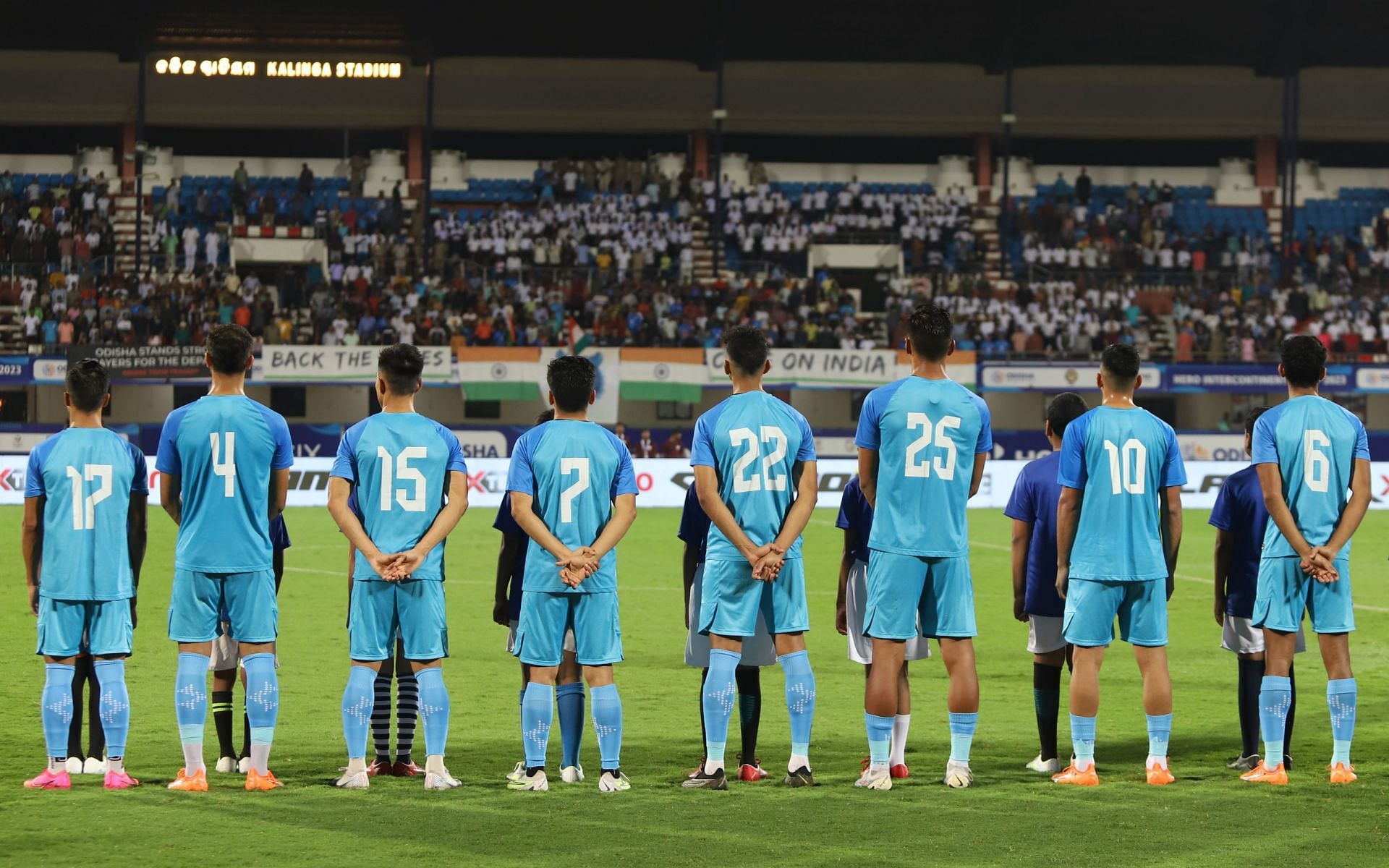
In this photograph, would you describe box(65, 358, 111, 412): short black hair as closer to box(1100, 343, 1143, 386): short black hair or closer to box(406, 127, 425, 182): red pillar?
box(1100, 343, 1143, 386): short black hair

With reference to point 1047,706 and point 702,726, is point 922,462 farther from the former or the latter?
point 702,726

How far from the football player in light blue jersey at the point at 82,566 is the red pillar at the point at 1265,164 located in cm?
4987

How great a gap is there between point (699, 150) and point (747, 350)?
44.1 metres

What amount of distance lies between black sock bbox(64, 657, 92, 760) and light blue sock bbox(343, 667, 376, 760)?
55.0 inches

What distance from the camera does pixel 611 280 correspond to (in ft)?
142

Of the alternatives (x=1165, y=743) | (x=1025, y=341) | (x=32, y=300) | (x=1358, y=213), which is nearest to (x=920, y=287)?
(x=1025, y=341)

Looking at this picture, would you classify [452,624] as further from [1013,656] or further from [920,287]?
[920,287]

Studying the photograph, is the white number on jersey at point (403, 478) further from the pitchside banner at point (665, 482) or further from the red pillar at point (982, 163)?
the red pillar at point (982, 163)

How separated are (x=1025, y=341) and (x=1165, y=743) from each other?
111 feet

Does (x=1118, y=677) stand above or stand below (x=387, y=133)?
below

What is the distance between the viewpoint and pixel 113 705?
7.69 m

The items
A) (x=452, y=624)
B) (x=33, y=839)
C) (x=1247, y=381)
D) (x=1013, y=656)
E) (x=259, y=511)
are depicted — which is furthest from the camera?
(x=1247, y=381)

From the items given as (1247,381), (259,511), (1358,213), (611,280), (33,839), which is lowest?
(33,839)

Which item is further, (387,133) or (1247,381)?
(387,133)
